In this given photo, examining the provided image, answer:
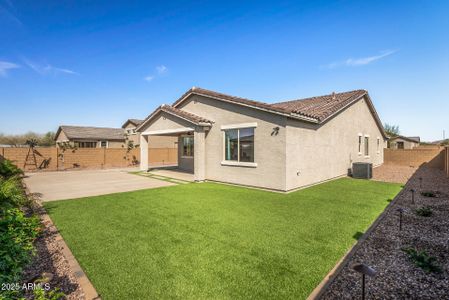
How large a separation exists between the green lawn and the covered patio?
4.48m

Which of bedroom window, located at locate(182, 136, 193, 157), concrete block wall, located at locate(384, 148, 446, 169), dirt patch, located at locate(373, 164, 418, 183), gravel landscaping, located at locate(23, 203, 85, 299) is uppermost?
bedroom window, located at locate(182, 136, 193, 157)

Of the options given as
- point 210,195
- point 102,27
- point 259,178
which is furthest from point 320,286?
point 102,27

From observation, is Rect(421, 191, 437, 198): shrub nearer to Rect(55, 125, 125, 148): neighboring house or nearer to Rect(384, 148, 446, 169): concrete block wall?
Rect(384, 148, 446, 169): concrete block wall

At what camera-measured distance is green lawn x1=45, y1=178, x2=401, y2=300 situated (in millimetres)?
3408

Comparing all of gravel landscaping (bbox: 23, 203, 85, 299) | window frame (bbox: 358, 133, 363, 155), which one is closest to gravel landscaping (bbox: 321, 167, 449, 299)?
gravel landscaping (bbox: 23, 203, 85, 299)

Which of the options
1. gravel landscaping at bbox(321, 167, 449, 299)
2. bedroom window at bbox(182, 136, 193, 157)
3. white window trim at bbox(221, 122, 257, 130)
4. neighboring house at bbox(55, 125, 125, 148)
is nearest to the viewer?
gravel landscaping at bbox(321, 167, 449, 299)

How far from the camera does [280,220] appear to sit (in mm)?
6453

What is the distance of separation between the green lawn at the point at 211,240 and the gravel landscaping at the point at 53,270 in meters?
0.25

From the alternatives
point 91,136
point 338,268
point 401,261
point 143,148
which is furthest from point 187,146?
point 91,136

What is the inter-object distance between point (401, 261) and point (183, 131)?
41.7ft

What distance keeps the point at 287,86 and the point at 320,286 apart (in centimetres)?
1875

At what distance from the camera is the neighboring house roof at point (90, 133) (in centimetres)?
3594

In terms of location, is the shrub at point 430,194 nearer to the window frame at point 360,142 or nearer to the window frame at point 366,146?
the window frame at point 360,142

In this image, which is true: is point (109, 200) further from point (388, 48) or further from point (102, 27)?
point (388, 48)
